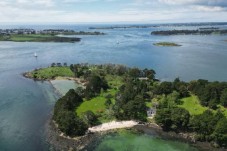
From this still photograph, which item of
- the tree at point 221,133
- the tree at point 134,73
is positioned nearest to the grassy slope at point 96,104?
the tree at point 134,73

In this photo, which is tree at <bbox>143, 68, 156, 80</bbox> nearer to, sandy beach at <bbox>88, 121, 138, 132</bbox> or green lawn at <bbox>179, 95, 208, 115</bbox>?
green lawn at <bbox>179, 95, 208, 115</bbox>

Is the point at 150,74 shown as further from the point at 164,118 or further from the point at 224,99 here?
the point at 164,118

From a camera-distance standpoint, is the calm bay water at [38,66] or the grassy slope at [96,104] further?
the grassy slope at [96,104]

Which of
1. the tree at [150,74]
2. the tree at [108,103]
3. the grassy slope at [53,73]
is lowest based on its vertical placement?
the tree at [108,103]

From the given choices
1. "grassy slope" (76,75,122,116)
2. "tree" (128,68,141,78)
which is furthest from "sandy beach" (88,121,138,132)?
"tree" (128,68,141,78)

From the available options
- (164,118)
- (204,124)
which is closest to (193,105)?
(164,118)

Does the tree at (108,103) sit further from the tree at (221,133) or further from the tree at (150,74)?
the tree at (150,74)

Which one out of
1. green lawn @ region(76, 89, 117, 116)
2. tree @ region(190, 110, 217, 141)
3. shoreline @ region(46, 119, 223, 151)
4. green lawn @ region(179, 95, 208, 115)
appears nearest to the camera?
shoreline @ region(46, 119, 223, 151)
